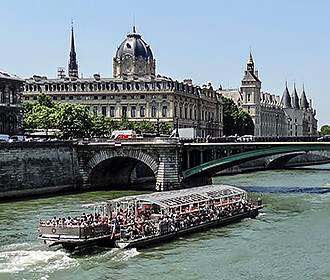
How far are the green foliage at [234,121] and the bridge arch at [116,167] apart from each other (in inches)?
3256

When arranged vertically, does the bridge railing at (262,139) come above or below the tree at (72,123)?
below

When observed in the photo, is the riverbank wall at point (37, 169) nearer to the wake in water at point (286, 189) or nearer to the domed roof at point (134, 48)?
the wake in water at point (286, 189)

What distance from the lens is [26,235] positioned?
139 feet

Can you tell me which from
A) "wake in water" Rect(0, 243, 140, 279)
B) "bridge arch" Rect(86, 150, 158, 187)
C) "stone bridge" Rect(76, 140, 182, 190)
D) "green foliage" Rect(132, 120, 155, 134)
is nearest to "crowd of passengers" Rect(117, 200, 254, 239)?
"wake in water" Rect(0, 243, 140, 279)

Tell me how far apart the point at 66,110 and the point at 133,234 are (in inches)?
2350

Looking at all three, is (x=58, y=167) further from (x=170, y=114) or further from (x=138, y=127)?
(x=170, y=114)

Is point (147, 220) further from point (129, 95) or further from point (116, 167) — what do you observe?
point (129, 95)

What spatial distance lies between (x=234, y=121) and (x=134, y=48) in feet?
110

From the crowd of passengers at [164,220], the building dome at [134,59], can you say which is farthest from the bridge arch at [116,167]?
the building dome at [134,59]

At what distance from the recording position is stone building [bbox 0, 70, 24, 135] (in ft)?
245

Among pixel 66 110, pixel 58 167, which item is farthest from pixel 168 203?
pixel 66 110

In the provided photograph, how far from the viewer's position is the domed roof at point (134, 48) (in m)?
143

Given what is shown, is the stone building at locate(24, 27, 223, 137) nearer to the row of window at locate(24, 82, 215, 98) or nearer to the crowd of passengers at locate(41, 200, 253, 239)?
the row of window at locate(24, 82, 215, 98)

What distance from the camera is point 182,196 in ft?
150
